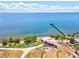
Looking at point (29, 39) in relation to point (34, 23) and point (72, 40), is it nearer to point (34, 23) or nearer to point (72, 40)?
point (34, 23)

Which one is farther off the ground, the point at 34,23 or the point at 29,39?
the point at 34,23

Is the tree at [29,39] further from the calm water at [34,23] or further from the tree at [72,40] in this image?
the tree at [72,40]

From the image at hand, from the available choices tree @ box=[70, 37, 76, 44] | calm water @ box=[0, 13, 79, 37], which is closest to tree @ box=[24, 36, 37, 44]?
calm water @ box=[0, 13, 79, 37]

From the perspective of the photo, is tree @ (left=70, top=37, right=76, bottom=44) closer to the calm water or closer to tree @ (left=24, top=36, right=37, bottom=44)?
the calm water

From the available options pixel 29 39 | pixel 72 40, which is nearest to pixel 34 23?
pixel 29 39

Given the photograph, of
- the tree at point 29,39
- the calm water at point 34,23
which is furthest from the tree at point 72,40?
the tree at point 29,39

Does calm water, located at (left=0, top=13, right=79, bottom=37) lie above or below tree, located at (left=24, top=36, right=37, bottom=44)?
above

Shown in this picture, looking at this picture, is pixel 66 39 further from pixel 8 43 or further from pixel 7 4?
pixel 7 4

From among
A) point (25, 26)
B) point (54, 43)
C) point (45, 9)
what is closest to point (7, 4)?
point (25, 26)
